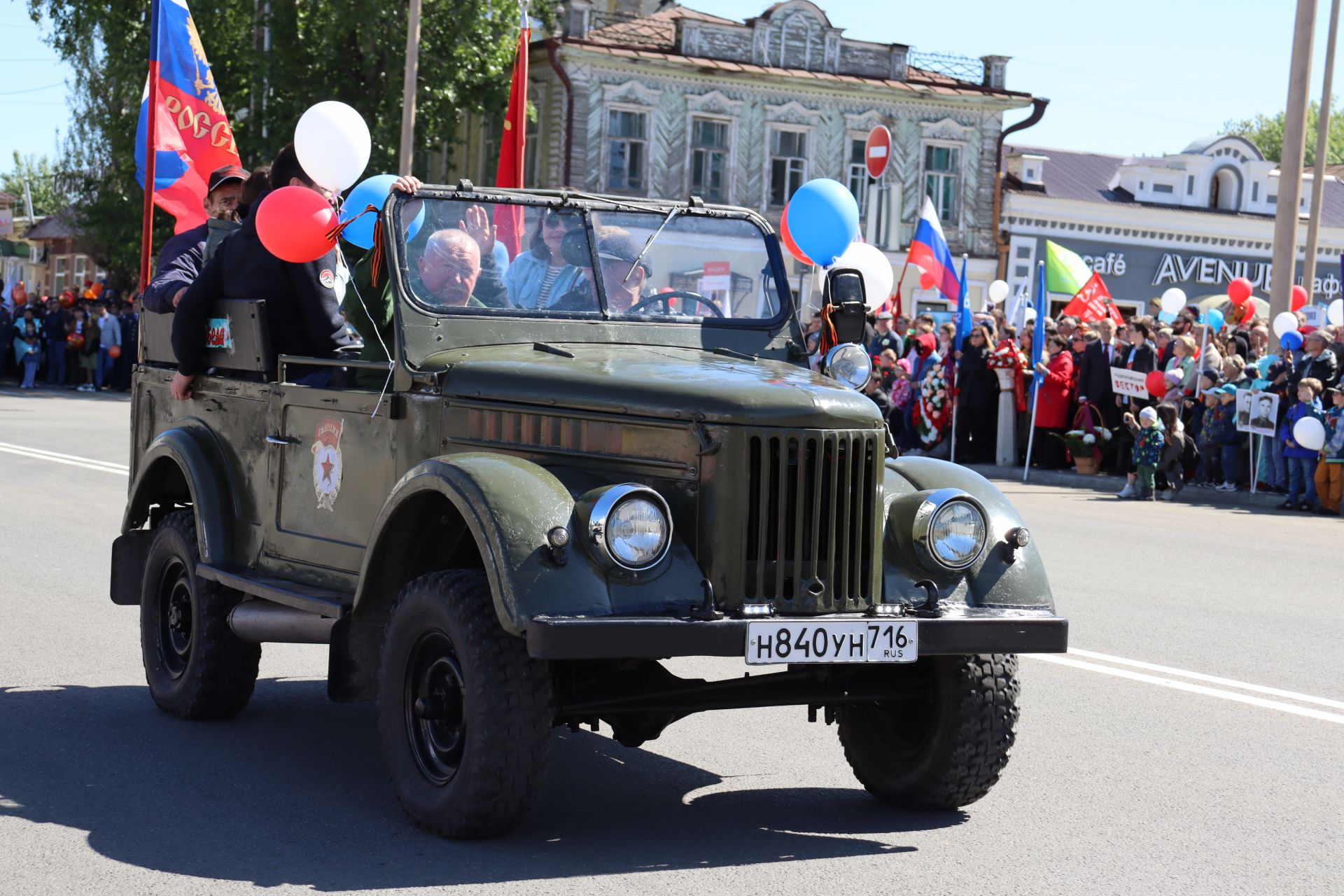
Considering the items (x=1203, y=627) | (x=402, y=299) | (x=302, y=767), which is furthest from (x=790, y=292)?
(x=1203, y=627)

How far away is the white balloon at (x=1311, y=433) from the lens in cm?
1839

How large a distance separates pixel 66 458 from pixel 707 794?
14.4 meters

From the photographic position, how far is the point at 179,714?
713 cm

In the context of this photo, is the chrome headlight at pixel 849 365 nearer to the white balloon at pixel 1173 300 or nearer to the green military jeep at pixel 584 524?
the green military jeep at pixel 584 524

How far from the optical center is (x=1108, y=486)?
2094 cm

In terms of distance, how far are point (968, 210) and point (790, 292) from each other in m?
41.8

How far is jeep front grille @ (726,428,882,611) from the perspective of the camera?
17.1 feet

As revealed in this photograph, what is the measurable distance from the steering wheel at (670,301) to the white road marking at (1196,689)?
2.00m

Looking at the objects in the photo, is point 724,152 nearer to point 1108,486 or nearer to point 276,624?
point 1108,486

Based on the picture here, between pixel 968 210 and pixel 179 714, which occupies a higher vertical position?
pixel 968 210

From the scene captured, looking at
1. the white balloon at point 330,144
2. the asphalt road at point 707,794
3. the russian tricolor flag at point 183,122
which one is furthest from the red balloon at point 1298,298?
the white balloon at point 330,144

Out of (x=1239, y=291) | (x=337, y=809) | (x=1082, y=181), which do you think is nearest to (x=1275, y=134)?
(x=1082, y=181)

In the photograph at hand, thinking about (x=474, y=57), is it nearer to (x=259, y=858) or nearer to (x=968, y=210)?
(x=968, y=210)

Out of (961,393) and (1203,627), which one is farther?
(961,393)
